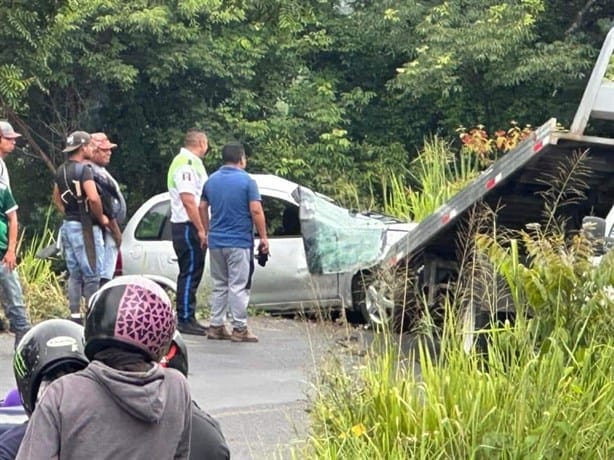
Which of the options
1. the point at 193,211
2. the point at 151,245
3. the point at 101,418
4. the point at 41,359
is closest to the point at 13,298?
the point at 193,211

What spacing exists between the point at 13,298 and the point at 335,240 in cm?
328

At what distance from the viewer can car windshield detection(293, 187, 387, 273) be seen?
37.8ft

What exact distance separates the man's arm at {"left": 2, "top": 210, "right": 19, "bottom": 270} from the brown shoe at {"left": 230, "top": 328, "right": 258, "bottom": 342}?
2116mm

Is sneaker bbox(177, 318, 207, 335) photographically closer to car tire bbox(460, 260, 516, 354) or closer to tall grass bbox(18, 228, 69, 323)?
tall grass bbox(18, 228, 69, 323)

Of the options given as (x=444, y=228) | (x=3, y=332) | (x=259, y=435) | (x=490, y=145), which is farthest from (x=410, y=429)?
(x=490, y=145)

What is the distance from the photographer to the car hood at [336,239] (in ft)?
37.8

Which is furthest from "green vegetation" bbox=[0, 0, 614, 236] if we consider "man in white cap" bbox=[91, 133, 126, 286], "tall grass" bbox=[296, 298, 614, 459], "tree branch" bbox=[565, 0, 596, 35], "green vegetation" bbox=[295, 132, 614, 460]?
"tall grass" bbox=[296, 298, 614, 459]

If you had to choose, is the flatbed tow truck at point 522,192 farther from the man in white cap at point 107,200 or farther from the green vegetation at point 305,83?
the green vegetation at point 305,83

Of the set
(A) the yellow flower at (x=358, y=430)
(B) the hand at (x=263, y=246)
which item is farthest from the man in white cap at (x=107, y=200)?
(A) the yellow flower at (x=358, y=430)

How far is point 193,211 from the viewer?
10.6 meters

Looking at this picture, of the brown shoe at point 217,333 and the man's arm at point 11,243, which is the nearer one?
the man's arm at point 11,243

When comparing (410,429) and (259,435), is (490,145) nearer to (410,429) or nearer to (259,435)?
(259,435)

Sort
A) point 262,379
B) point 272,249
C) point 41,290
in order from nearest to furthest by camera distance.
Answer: point 262,379 < point 41,290 < point 272,249

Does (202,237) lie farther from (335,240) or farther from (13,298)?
(13,298)
